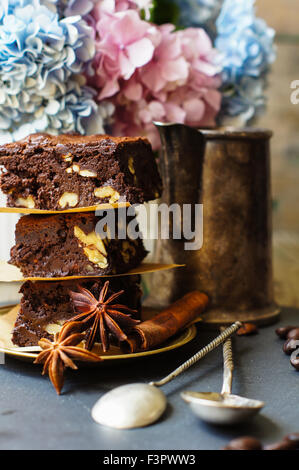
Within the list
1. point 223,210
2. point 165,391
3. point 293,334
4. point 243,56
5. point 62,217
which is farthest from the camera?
point 243,56

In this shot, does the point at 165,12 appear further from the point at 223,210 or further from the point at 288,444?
the point at 288,444

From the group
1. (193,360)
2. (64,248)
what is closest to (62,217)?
(64,248)

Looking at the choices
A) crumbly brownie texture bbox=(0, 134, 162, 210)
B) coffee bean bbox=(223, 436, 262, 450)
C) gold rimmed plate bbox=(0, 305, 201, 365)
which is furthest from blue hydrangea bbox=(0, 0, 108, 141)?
coffee bean bbox=(223, 436, 262, 450)

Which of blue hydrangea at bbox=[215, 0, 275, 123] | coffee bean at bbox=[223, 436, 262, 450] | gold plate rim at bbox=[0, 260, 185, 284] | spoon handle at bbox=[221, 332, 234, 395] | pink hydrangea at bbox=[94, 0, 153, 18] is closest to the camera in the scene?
coffee bean at bbox=[223, 436, 262, 450]

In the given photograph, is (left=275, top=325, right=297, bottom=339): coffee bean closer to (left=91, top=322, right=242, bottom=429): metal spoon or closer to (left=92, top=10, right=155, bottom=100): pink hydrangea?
(left=91, top=322, right=242, bottom=429): metal spoon

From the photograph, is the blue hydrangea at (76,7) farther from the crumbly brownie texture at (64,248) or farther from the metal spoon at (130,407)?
the metal spoon at (130,407)

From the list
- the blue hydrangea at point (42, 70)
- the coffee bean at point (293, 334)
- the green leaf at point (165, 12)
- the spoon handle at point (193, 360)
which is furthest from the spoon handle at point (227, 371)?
the green leaf at point (165, 12)
